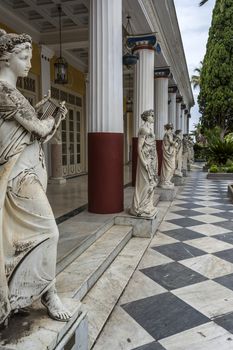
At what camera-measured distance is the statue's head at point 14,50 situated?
162cm

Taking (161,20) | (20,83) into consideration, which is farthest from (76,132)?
(161,20)

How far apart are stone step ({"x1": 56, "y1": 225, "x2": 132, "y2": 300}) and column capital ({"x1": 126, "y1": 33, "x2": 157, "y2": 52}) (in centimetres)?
429

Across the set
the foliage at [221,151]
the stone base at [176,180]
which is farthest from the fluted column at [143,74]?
the foliage at [221,151]

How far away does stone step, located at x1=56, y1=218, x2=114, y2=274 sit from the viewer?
292 centimetres

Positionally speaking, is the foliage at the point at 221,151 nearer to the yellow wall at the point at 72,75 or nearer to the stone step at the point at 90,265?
the yellow wall at the point at 72,75

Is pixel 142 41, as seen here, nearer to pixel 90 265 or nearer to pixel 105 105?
pixel 105 105

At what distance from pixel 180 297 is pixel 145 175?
200 centimetres

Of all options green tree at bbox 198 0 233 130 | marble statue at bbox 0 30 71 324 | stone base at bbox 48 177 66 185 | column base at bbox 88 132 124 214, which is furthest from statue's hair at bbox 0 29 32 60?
green tree at bbox 198 0 233 130

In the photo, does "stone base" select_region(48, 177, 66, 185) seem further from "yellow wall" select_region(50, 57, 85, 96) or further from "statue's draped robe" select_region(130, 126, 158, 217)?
"statue's draped robe" select_region(130, 126, 158, 217)

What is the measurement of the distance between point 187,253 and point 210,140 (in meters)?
11.3

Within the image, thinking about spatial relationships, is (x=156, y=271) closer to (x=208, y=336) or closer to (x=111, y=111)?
(x=208, y=336)

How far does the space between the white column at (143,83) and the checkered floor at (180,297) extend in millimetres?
3145

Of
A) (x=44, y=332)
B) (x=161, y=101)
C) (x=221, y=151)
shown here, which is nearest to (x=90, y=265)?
(x=44, y=332)

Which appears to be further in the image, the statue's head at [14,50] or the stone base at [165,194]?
the stone base at [165,194]
